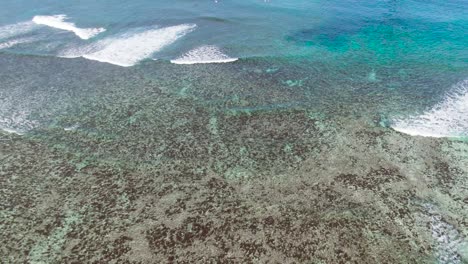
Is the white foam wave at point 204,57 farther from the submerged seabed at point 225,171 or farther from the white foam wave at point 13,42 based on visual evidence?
the white foam wave at point 13,42

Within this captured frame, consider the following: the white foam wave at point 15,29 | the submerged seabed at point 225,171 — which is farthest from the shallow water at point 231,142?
the white foam wave at point 15,29

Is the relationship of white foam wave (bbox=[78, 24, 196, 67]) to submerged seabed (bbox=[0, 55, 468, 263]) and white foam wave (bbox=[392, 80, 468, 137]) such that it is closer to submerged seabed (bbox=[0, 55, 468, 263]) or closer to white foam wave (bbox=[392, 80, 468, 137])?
submerged seabed (bbox=[0, 55, 468, 263])

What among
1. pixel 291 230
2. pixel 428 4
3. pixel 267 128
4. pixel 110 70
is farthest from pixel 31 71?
pixel 428 4

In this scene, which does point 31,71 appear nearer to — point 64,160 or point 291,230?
point 64,160

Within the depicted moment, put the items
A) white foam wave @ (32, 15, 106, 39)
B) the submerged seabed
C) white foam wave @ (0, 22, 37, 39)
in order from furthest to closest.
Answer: white foam wave @ (32, 15, 106, 39) → white foam wave @ (0, 22, 37, 39) → the submerged seabed

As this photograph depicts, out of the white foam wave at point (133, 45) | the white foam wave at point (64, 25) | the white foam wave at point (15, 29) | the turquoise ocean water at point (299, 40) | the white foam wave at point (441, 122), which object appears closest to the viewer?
the white foam wave at point (441, 122)

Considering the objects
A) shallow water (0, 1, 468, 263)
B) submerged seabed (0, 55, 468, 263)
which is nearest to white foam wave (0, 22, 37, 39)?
shallow water (0, 1, 468, 263)

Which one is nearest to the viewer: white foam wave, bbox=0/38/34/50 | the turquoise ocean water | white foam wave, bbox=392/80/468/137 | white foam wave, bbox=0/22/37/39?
white foam wave, bbox=392/80/468/137
